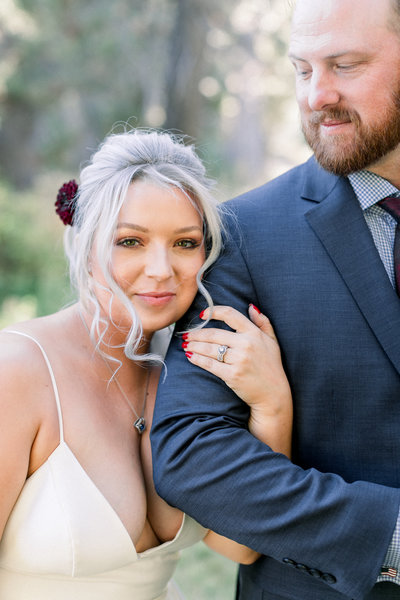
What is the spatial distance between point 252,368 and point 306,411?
21 cm

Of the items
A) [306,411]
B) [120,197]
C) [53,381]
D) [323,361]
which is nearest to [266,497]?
[306,411]

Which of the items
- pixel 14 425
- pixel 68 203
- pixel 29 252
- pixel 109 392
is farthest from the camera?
pixel 29 252

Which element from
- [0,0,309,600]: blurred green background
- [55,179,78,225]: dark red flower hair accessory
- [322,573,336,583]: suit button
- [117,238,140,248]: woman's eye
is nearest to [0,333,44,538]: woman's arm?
[117,238,140,248]: woman's eye

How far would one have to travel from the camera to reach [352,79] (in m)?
2.07

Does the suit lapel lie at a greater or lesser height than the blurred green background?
lesser

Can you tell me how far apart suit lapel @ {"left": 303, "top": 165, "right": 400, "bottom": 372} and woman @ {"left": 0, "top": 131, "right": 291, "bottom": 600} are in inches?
10.9

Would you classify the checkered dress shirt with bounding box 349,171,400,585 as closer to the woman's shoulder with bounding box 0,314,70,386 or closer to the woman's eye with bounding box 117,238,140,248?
the woman's eye with bounding box 117,238,140,248

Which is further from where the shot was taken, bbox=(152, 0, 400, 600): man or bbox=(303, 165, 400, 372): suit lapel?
bbox=(303, 165, 400, 372): suit lapel

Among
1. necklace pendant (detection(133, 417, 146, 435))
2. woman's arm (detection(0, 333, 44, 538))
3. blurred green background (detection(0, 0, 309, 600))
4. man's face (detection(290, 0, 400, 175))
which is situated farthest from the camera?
blurred green background (detection(0, 0, 309, 600))

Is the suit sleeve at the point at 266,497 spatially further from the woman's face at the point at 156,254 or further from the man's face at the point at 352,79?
the man's face at the point at 352,79

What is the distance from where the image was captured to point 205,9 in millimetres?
11633

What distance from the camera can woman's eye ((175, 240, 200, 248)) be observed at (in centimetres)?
222

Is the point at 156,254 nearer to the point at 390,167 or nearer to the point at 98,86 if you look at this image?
the point at 390,167

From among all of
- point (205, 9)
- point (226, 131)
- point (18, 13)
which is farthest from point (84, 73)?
point (226, 131)
